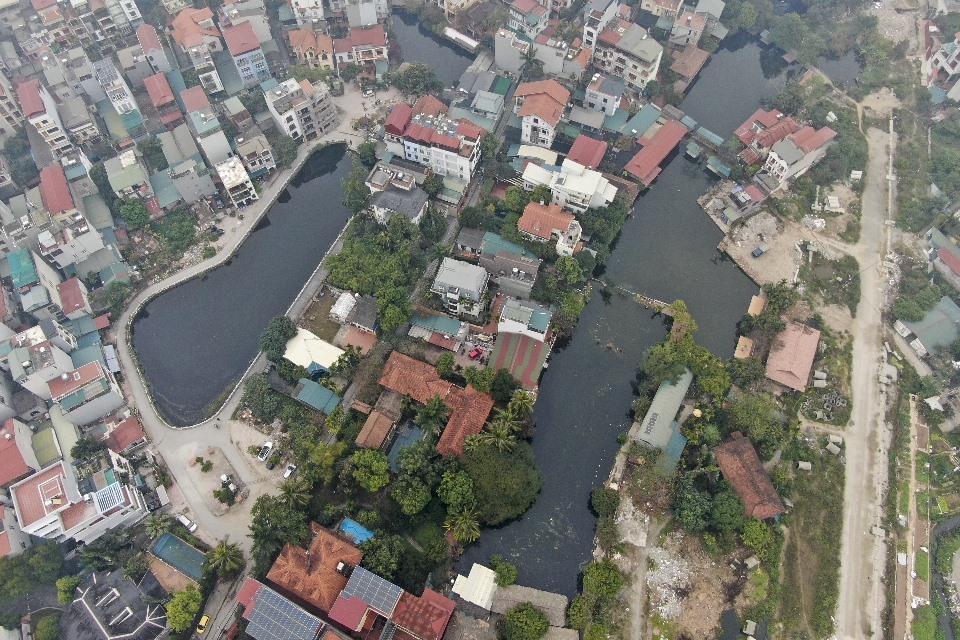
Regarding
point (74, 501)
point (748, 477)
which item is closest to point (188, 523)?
point (74, 501)

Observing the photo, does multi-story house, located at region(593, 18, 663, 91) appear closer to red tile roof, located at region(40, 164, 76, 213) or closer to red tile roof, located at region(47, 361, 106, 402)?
red tile roof, located at region(40, 164, 76, 213)

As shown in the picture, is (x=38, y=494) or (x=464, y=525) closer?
(x=38, y=494)

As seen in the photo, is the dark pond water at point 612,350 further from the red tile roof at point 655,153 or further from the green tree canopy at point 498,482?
the green tree canopy at point 498,482

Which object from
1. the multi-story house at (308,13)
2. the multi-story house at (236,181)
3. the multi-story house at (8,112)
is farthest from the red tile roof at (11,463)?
the multi-story house at (308,13)

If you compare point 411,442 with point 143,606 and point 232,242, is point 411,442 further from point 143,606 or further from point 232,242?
point 232,242

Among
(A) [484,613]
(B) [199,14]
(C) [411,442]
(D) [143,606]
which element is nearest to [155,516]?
(D) [143,606]

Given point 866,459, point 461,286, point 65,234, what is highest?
point 461,286

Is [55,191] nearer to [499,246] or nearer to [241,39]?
[241,39]

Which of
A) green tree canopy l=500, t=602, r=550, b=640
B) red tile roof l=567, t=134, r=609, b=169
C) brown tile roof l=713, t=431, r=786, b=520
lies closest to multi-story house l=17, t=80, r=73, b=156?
red tile roof l=567, t=134, r=609, b=169

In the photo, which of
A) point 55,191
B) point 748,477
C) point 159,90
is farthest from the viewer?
point 159,90
